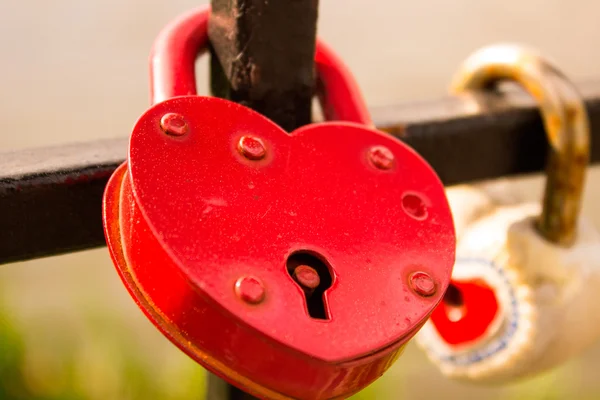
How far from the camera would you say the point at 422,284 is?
0.30 m

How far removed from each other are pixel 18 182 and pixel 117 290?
5.89 feet

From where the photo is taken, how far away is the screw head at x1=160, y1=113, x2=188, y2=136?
11.8 inches

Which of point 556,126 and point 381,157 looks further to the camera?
point 556,126

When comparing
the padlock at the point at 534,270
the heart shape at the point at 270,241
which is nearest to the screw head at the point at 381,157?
the heart shape at the point at 270,241

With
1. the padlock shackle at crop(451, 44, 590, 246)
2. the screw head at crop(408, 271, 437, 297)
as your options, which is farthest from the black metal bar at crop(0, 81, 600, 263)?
the screw head at crop(408, 271, 437, 297)

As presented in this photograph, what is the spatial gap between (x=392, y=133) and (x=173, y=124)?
0.53ft

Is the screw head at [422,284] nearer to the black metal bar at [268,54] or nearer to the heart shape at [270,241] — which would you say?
the heart shape at [270,241]

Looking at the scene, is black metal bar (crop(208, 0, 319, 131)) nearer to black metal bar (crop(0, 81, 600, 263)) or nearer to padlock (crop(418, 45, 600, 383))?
black metal bar (crop(0, 81, 600, 263))

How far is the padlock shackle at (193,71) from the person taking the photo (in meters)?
0.36

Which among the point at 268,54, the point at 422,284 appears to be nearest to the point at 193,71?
the point at 268,54

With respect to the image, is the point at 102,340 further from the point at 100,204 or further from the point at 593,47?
the point at 593,47

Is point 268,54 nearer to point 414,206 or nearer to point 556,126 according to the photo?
point 414,206

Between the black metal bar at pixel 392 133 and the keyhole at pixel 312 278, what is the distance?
0.11 meters

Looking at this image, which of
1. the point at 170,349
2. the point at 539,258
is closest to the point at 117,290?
the point at 170,349
